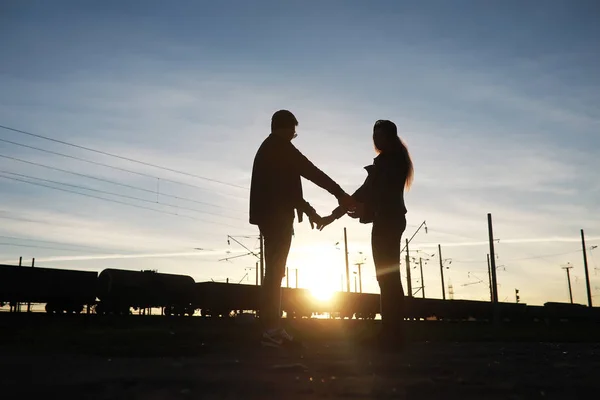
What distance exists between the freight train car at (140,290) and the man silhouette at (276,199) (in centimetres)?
2952

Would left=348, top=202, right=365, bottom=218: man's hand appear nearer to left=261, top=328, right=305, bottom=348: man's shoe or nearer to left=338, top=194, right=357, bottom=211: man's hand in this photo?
left=338, top=194, right=357, bottom=211: man's hand

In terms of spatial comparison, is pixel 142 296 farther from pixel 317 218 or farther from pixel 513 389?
pixel 513 389

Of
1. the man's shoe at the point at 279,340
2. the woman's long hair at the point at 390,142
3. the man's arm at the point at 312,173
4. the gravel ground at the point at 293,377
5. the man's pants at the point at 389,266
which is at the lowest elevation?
the gravel ground at the point at 293,377

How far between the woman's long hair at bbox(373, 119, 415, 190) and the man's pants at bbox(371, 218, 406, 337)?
0.53 m

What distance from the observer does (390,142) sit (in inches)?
217

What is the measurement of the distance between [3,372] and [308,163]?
3452 mm

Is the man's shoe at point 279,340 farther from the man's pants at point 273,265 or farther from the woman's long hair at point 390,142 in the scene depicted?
the woman's long hair at point 390,142

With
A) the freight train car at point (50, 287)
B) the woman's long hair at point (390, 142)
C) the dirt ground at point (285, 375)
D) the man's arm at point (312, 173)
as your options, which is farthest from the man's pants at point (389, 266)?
the freight train car at point (50, 287)

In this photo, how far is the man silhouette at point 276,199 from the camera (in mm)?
5094

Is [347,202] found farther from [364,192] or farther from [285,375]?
[285,375]

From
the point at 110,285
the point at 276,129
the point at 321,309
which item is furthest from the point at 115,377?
the point at 321,309

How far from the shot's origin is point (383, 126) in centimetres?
556

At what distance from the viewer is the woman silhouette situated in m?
5.16

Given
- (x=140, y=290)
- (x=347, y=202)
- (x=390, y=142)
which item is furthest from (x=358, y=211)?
(x=140, y=290)
